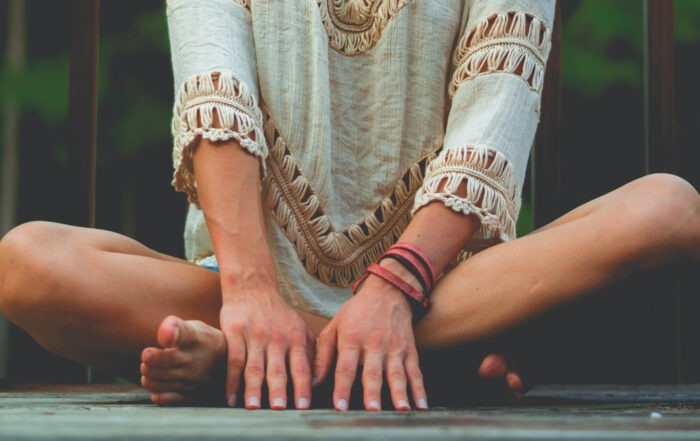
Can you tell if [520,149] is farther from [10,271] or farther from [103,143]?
[103,143]

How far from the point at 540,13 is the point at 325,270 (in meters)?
0.53

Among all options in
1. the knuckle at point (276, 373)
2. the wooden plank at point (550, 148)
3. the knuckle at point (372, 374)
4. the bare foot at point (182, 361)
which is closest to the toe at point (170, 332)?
the bare foot at point (182, 361)

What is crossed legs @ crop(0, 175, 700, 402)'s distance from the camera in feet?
3.85

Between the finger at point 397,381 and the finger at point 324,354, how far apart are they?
0.08 metres

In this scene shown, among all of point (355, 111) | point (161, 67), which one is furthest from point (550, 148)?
point (161, 67)

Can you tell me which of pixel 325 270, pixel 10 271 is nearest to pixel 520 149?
pixel 325 270

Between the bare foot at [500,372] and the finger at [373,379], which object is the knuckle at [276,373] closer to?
the finger at [373,379]

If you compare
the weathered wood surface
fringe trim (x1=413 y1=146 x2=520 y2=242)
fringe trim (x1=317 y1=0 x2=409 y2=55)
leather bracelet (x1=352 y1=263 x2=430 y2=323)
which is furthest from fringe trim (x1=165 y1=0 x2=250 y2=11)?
the weathered wood surface

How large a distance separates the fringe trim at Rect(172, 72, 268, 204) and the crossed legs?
0.20m

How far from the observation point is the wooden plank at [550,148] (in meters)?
1.89

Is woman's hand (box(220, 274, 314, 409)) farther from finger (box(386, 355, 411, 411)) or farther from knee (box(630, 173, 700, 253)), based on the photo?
knee (box(630, 173, 700, 253))

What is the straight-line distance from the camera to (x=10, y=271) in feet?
3.99

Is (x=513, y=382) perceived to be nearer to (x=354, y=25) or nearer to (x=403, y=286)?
(x=403, y=286)

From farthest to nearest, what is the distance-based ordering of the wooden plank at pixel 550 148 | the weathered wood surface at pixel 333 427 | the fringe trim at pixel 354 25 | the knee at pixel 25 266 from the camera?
the wooden plank at pixel 550 148 < the fringe trim at pixel 354 25 < the knee at pixel 25 266 < the weathered wood surface at pixel 333 427
